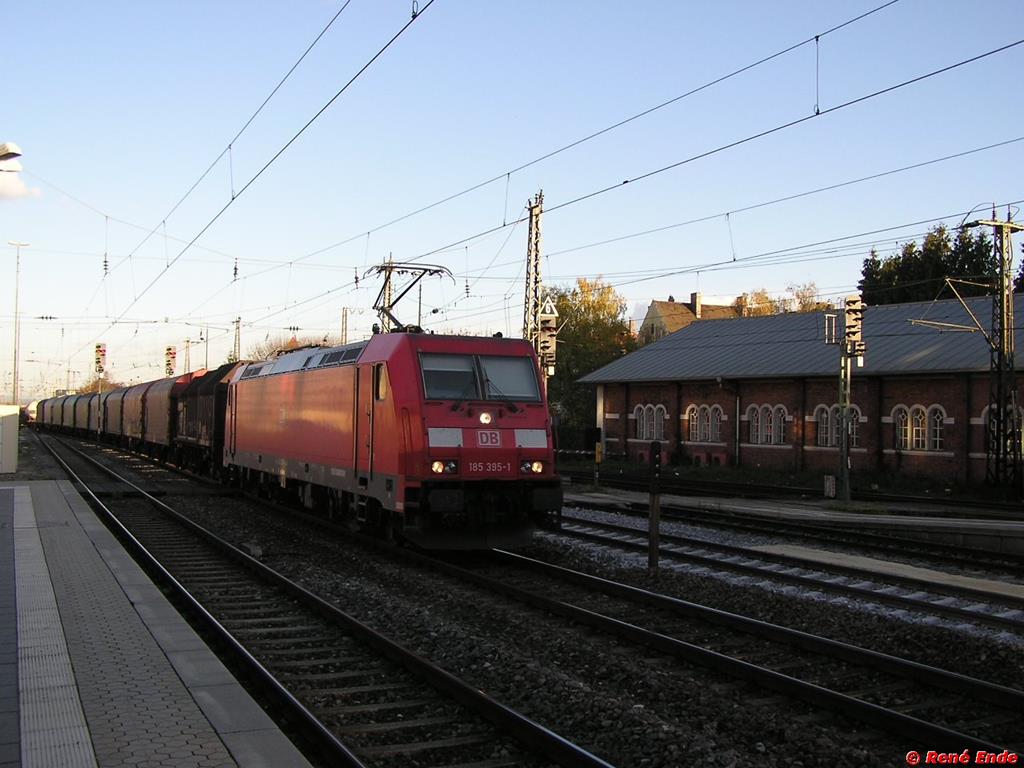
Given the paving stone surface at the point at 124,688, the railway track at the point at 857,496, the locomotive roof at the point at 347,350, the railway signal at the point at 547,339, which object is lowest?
the railway track at the point at 857,496

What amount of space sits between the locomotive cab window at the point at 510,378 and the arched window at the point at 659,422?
1292 inches

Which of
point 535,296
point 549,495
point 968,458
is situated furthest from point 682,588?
point 968,458

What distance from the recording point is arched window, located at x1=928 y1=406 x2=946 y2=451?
111 feet

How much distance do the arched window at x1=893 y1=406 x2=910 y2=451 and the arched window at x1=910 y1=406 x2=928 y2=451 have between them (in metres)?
0.14

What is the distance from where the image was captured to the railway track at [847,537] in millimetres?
13883

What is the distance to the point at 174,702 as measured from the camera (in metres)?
6.23

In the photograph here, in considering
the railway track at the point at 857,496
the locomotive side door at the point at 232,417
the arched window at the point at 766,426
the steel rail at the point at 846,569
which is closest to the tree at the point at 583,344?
the arched window at the point at 766,426

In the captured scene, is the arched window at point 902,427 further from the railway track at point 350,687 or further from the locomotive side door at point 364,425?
the railway track at point 350,687

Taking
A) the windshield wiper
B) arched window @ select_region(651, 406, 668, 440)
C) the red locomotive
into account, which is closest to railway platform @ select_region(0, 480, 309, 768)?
the red locomotive

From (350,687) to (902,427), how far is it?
1261 inches

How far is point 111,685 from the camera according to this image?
260 inches

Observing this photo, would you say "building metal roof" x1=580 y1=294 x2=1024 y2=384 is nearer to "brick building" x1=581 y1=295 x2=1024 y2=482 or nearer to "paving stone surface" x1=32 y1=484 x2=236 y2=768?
"brick building" x1=581 y1=295 x2=1024 y2=482

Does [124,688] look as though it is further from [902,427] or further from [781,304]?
[781,304]

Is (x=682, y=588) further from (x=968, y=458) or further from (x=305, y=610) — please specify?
(x=968, y=458)
